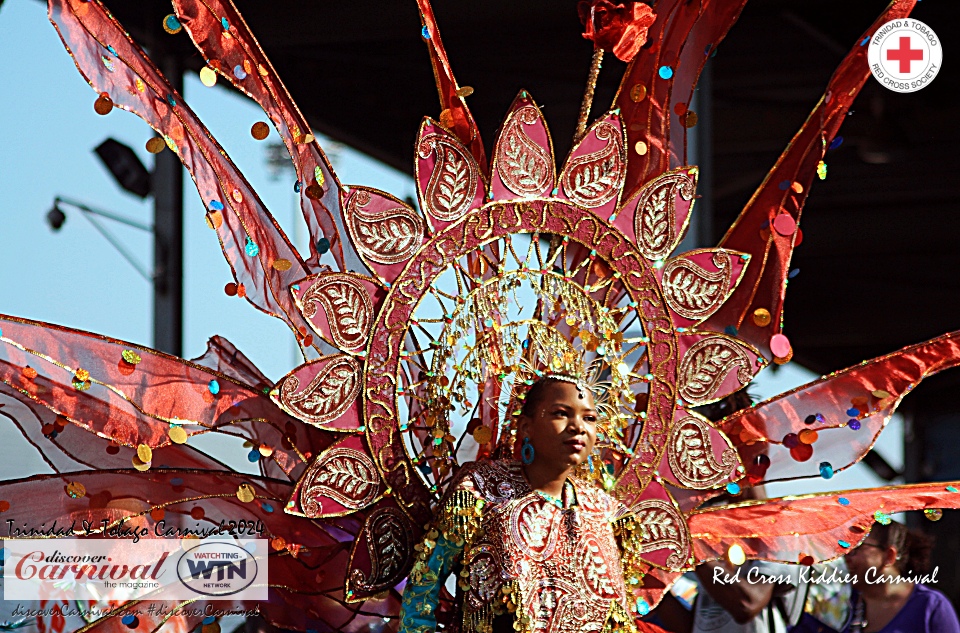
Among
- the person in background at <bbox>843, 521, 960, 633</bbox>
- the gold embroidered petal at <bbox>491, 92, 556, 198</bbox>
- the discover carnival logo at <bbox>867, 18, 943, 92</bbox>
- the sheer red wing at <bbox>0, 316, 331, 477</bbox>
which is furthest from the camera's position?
the discover carnival logo at <bbox>867, 18, 943, 92</bbox>

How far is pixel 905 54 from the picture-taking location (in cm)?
385

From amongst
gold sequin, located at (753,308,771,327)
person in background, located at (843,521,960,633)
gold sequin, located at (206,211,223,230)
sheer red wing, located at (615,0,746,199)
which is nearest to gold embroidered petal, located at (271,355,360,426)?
gold sequin, located at (206,211,223,230)

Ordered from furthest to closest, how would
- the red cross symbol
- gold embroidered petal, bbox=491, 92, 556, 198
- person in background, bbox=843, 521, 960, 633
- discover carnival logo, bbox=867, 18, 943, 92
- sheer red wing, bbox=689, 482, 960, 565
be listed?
the red cross symbol → discover carnival logo, bbox=867, 18, 943, 92 → person in background, bbox=843, 521, 960, 633 → sheer red wing, bbox=689, 482, 960, 565 → gold embroidered petal, bbox=491, 92, 556, 198

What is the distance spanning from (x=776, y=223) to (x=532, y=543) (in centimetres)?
117

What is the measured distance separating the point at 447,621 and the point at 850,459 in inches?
47.1

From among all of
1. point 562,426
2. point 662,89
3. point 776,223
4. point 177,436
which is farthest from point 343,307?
point 776,223

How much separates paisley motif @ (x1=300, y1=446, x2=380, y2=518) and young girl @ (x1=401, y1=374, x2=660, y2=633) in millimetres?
180

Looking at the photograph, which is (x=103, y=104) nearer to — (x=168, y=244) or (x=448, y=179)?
(x=448, y=179)

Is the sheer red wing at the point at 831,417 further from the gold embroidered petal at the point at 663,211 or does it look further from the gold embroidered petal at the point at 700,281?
the gold embroidered petal at the point at 663,211

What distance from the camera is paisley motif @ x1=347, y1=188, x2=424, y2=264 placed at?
2.78m

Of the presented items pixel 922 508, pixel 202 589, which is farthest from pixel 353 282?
pixel 922 508

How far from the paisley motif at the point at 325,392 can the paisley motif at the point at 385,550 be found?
0.88ft

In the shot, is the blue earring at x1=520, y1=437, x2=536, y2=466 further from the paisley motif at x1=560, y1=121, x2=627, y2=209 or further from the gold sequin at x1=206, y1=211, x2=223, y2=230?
the gold sequin at x1=206, y1=211, x2=223, y2=230

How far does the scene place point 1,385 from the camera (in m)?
2.66
